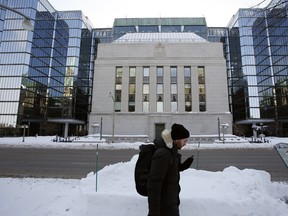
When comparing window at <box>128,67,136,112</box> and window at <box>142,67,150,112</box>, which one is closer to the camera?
window at <box>142,67,150,112</box>

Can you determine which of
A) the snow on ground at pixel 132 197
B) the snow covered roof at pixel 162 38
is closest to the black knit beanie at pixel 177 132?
the snow on ground at pixel 132 197

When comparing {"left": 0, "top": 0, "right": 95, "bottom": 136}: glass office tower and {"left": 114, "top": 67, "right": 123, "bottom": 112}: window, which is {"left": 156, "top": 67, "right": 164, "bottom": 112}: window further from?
{"left": 0, "top": 0, "right": 95, "bottom": 136}: glass office tower

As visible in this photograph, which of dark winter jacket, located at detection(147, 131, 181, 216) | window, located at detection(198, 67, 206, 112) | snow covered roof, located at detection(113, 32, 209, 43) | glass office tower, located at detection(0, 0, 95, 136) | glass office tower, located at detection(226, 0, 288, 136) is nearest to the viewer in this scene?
dark winter jacket, located at detection(147, 131, 181, 216)

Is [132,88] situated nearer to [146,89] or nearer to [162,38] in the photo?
[146,89]

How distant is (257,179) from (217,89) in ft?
130

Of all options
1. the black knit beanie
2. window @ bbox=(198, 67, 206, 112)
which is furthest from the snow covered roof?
the black knit beanie

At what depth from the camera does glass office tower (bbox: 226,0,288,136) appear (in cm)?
5503

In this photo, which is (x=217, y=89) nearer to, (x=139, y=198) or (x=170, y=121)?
(x=170, y=121)

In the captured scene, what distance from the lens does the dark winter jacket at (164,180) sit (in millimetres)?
2498

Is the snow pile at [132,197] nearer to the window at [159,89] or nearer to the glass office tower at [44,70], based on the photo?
the window at [159,89]

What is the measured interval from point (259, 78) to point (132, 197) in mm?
65454

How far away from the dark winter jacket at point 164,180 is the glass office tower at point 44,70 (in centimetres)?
5750

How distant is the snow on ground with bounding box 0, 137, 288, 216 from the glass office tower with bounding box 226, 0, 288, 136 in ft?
183

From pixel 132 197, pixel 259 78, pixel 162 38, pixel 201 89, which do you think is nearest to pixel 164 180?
pixel 132 197
